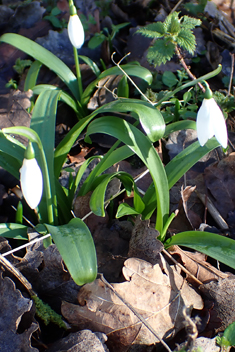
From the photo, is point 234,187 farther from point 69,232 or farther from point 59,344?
point 59,344

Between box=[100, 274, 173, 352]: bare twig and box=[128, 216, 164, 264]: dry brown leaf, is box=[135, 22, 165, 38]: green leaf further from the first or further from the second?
box=[100, 274, 173, 352]: bare twig

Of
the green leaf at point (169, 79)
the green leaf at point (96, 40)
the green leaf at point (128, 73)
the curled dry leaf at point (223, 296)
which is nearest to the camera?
the curled dry leaf at point (223, 296)

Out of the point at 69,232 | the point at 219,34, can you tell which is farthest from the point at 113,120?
the point at 219,34

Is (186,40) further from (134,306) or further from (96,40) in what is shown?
(134,306)

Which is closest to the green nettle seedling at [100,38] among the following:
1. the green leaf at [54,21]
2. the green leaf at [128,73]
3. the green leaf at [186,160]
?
the green leaf at [54,21]

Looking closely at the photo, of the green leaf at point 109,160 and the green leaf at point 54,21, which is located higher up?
the green leaf at point 54,21

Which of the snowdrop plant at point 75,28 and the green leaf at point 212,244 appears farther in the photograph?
the snowdrop plant at point 75,28

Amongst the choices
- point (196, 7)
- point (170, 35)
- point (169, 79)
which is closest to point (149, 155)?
point (170, 35)

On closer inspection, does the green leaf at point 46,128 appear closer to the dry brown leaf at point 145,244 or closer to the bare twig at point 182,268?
the dry brown leaf at point 145,244
